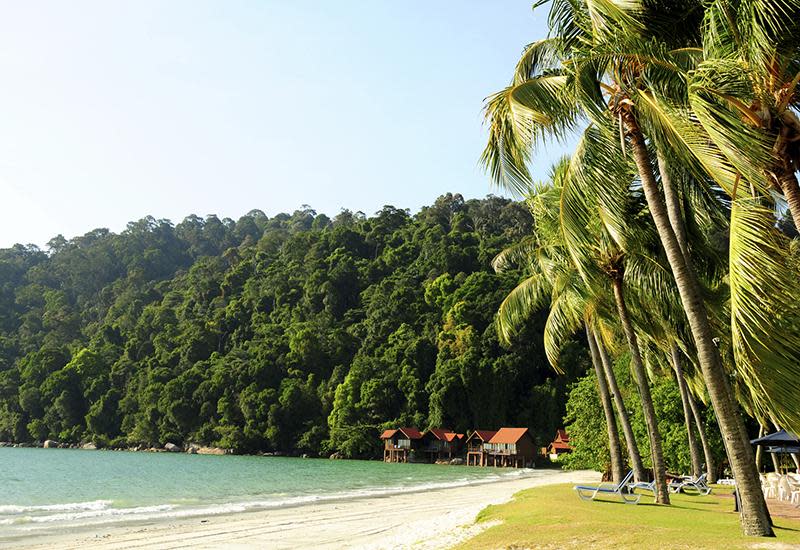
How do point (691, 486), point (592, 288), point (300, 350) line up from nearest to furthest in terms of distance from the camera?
point (592, 288), point (691, 486), point (300, 350)

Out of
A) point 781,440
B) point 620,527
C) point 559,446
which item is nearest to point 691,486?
point 781,440

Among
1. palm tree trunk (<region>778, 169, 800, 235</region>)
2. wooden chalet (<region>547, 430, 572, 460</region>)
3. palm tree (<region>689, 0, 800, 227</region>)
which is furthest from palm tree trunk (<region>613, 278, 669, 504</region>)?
wooden chalet (<region>547, 430, 572, 460</region>)

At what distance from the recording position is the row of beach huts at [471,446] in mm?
63562

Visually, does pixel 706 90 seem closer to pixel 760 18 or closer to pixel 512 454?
pixel 760 18

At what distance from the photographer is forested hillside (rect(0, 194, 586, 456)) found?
71.9 metres

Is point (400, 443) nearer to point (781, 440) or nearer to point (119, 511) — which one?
point (119, 511)

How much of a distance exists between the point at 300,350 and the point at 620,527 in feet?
248

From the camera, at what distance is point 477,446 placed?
6706 cm

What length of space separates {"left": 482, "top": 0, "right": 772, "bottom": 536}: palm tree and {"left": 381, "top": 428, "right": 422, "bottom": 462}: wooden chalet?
201ft

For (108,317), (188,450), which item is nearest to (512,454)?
(188,450)

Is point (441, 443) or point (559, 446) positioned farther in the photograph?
point (441, 443)

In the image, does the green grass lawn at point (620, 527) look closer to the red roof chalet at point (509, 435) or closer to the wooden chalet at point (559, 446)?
the red roof chalet at point (509, 435)

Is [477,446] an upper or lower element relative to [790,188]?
upper

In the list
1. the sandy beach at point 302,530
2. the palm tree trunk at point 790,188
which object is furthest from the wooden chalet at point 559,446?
the palm tree trunk at point 790,188
